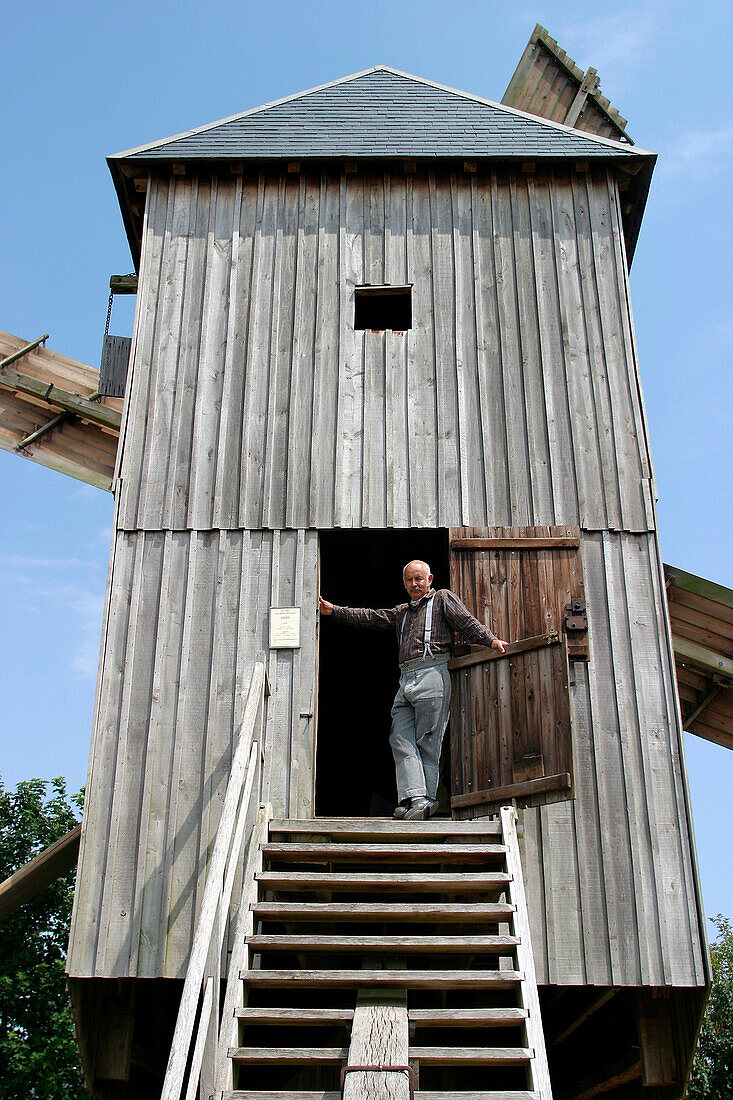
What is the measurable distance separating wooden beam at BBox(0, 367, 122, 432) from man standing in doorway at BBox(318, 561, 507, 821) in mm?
5649

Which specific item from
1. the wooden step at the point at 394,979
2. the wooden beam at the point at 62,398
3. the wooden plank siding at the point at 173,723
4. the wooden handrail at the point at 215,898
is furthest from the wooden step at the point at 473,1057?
the wooden beam at the point at 62,398

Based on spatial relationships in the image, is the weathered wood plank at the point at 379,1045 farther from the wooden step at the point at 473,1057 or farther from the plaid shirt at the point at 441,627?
the plaid shirt at the point at 441,627

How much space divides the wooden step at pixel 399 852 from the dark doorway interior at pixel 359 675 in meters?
4.44

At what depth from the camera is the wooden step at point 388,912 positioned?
18.8 feet

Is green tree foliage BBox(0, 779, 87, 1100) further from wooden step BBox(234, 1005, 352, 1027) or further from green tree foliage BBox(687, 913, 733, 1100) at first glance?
wooden step BBox(234, 1005, 352, 1027)

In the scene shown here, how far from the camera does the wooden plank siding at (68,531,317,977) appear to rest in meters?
6.95

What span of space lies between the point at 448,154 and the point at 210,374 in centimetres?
277

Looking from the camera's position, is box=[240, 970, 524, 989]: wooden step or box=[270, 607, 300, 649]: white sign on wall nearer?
box=[240, 970, 524, 989]: wooden step

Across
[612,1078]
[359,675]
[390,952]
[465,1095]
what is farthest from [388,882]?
[359,675]

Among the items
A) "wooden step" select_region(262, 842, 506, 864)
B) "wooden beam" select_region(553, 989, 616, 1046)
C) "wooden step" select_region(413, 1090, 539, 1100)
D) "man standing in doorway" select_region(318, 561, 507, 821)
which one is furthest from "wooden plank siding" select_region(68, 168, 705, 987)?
"wooden step" select_region(413, 1090, 539, 1100)

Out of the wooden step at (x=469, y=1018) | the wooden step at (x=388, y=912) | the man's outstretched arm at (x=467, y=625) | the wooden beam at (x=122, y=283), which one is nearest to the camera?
the wooden step at (x=469, y=1018)

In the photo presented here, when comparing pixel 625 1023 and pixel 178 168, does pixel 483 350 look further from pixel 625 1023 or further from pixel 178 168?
pixel 625 1023

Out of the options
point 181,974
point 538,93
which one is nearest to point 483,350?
point 181,974

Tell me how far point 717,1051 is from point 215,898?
13.8m
